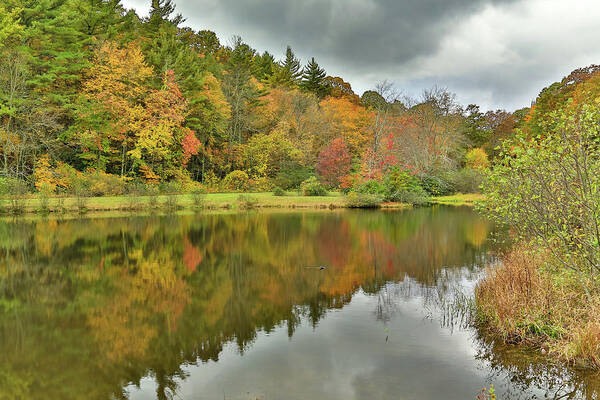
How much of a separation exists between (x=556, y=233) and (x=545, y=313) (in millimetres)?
1595

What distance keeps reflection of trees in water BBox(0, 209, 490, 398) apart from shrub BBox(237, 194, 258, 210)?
10575mm

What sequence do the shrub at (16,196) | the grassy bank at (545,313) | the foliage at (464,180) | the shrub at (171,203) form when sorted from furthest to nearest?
1. the foliage at (464,180)
2. the shrub at (171,203)
3. the shrub at (16,196)
4. the grassy bank at (545,313)

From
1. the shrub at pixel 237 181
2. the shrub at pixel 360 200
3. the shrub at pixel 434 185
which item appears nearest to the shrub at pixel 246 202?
the shrub at pixel 237 181

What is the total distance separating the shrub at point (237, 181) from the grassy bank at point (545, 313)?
36.3m

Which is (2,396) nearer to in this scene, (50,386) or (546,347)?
(50,386)

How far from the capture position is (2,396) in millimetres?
5766

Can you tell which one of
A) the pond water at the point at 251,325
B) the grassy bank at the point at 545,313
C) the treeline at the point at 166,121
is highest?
the treeline at the point at 166,121

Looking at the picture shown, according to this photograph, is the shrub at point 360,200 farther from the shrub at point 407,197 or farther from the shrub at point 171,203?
the shrub at point 171,203

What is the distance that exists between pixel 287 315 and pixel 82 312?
5003 mm

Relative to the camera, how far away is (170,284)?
12.0 meters

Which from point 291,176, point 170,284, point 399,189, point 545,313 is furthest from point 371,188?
point 545,313

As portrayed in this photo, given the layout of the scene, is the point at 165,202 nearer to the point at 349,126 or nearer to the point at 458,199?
the point at 349,126

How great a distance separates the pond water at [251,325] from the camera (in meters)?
6.17

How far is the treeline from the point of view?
32.9 m
